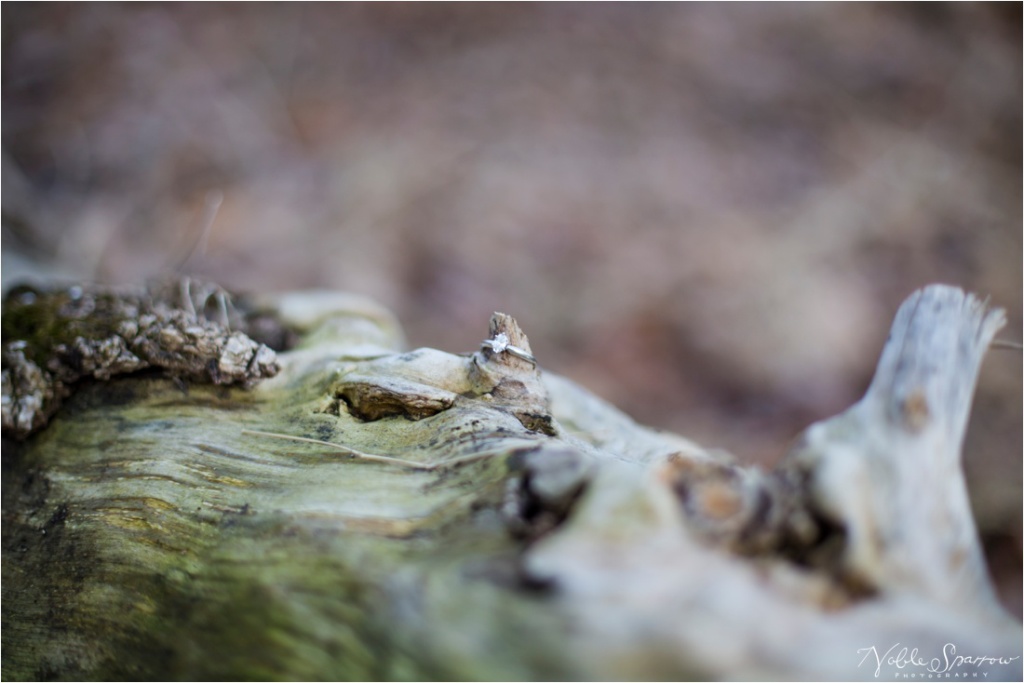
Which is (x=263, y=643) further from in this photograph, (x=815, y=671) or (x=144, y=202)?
(x=144, y=202)

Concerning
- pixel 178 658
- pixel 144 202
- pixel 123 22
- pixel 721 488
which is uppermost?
pixel 123 22

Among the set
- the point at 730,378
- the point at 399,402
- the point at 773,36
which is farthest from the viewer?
the point at 773,36

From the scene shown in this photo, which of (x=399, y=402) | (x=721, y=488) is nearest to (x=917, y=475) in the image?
(x=721, y=488)

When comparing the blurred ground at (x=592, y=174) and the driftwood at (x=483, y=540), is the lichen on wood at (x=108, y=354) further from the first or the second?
the blurred ground at (x=592, y=174)

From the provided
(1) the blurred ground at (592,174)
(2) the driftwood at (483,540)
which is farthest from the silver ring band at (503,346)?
(1) the blurred ground at (592,174)

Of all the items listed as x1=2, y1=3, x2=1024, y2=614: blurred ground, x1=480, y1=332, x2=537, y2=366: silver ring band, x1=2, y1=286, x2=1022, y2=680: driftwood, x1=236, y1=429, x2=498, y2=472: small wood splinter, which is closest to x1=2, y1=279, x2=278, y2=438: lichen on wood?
x1=2, y1=286, x2=1022, y2=680: driftwood
